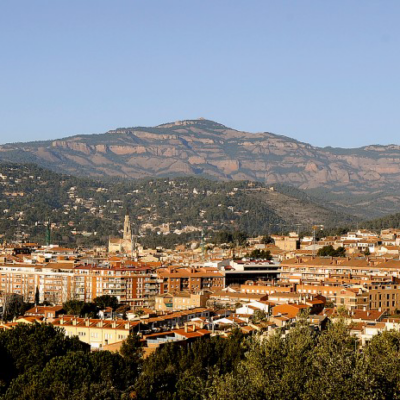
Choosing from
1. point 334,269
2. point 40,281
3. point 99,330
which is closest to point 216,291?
point 334,269

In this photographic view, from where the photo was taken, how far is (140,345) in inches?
1869

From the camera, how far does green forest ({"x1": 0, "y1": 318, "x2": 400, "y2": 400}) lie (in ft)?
111

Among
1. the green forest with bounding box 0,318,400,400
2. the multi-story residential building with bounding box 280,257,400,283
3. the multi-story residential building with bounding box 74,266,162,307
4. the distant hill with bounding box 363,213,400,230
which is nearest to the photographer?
the green forest with bounding box 0,318,400,400

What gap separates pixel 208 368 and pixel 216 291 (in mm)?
33385

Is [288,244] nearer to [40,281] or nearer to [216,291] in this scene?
[40,281]

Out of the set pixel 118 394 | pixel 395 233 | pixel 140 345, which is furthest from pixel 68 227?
pixel 118 394

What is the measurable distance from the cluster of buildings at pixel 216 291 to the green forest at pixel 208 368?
3568 millimetres

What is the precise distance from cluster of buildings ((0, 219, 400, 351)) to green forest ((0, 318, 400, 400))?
3568mm

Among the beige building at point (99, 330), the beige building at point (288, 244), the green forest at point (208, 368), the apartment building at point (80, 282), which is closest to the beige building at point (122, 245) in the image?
the beige building at point (288, 244)

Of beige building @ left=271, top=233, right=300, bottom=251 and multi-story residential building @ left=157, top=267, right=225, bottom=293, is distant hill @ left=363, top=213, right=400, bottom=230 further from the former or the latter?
multi-story residential building @ left=157, top=267, right=225, bottom=293

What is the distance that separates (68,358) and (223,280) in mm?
42853

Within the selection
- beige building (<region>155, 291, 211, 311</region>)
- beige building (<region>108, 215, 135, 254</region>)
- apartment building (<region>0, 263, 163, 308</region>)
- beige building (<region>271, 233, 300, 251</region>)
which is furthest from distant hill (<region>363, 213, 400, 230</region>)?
beige building (<region>155, 291, 211, 311</region>)

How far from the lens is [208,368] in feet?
137

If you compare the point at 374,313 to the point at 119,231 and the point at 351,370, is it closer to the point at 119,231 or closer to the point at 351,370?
the point at 351,370
